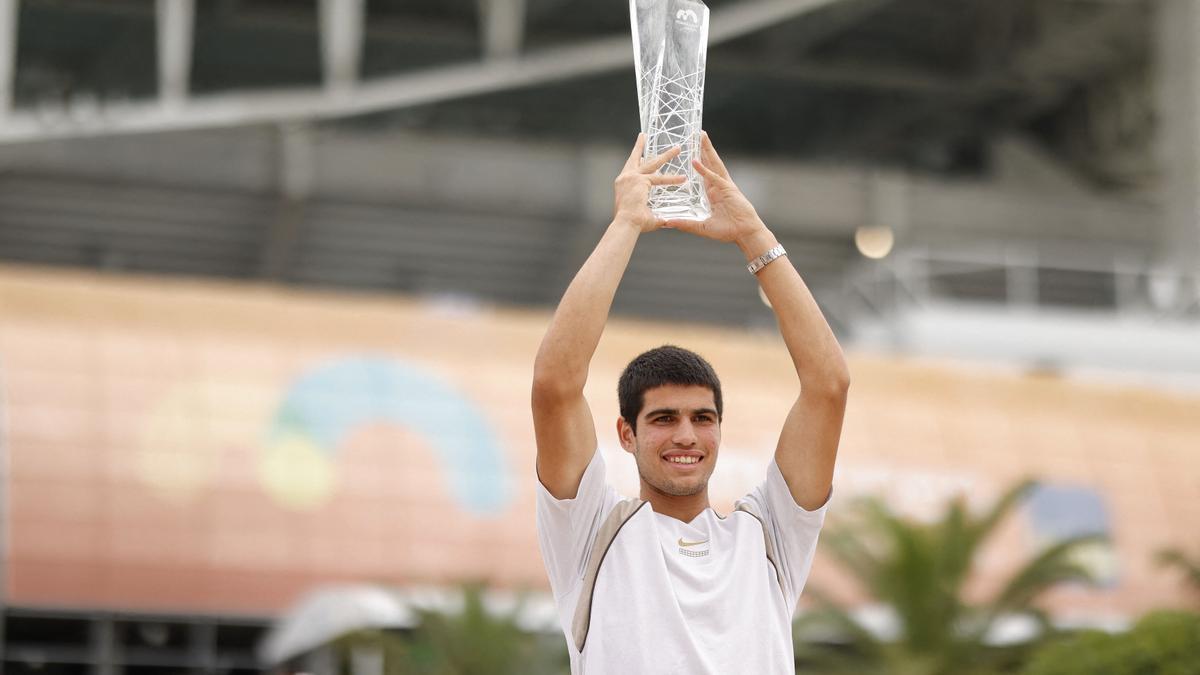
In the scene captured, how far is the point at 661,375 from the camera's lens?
413 cm

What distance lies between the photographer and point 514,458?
26625 mm

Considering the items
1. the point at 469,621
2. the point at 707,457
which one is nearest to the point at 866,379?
the point at 469,621

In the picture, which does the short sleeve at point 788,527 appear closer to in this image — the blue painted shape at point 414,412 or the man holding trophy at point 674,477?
the man holding trophy at point 674,477

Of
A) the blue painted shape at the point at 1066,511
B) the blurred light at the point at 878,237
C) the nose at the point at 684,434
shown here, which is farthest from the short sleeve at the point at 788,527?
the blurred light at the point at 878,237

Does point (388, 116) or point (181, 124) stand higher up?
point (388, 116)

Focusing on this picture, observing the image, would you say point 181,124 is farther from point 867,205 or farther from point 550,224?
point 867,205

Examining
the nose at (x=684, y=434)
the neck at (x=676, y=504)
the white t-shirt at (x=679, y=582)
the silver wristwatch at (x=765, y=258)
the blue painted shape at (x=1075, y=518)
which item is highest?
the blue painted shape at (x=1075, y=518)

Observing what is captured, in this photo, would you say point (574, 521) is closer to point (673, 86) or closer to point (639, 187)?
point (639, 187)

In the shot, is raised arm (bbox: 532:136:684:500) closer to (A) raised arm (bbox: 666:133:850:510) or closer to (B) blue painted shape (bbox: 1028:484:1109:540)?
(A) raised arm (bbox: 666:133:850:510)

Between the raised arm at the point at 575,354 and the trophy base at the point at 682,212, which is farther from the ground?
the trophy base at the point at 682,212

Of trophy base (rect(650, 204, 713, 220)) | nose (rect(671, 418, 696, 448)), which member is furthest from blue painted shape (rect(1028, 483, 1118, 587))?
nose (rect(671, 418, 696, 448))

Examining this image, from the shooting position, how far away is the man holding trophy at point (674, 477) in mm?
3941

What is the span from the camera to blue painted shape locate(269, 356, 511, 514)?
85.7 feet

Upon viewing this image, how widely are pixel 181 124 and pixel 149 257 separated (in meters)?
10.3
